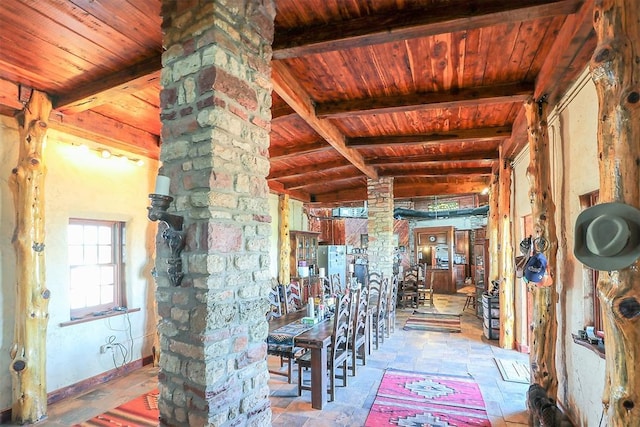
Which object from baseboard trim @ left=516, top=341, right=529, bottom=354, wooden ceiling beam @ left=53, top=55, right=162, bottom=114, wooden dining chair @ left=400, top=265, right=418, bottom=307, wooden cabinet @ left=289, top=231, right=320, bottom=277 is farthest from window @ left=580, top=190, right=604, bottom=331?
wooden cabinet @ left=289, top=231, right=320, bottom=277

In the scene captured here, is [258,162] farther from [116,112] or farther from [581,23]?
[116,112]

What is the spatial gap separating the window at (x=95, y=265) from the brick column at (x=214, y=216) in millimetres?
2891

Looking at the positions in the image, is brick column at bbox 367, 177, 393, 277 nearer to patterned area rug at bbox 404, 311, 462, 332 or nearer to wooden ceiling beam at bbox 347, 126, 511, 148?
patterned area rug at bbox 404, 311, 462, 332

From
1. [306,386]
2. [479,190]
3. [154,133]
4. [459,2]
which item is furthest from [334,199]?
[459,2]

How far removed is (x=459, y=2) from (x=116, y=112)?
11.7 feet

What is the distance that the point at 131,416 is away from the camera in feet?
11.0

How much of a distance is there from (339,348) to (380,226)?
132 inches

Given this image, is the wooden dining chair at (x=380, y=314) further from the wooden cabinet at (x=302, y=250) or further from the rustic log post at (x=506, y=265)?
the wooden cabinet at (x=302, y=250)

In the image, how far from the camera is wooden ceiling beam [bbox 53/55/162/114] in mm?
2725

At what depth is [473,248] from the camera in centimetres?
1160

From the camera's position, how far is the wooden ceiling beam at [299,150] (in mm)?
5061

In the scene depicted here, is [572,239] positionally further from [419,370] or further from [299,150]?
[299,150]

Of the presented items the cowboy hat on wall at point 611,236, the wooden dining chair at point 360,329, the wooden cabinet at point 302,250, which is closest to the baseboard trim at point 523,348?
the wooden dining chair at point 360,329

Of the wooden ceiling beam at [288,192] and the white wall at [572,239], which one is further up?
the wooden ceiling beam at [288,192]
